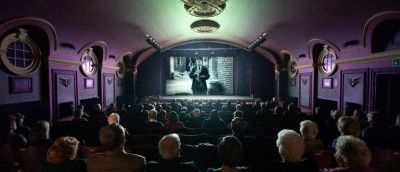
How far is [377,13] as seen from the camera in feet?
21.5

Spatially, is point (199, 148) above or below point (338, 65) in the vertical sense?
below

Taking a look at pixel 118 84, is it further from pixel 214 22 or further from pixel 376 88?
pixel 376 88

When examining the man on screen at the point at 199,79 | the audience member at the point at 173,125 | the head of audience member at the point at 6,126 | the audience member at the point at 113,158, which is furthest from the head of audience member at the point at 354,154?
the man on screen at the point at 199,79

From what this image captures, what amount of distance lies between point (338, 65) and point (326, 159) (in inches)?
299

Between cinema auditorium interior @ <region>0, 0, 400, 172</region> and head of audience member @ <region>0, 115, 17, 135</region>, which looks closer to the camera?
cinema auditorium interior @ <region>0, 0, 400, 172</region>

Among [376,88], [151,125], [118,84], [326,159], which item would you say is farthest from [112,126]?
[118,84]

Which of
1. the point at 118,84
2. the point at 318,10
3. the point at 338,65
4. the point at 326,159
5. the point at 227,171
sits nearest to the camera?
the point at 227,171

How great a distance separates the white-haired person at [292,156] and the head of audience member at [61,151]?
2241 mm

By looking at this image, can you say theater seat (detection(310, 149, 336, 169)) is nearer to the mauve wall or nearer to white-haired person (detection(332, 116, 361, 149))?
white-haired person (detection(332, 116, 361, 149))

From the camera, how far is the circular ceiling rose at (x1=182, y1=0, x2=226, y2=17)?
26.0 ft

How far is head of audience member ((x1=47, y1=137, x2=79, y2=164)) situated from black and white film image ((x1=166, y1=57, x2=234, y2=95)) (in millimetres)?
15176

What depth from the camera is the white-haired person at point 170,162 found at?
2543 millimetres

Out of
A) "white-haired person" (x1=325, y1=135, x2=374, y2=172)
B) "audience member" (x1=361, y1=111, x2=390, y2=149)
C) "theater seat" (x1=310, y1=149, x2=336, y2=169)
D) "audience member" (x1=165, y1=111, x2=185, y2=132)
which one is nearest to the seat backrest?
"audience member" (x1=361, y1=111, x2=390, y2=149)

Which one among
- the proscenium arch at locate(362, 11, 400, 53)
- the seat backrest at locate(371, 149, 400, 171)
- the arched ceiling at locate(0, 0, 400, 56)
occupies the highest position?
the arched ceiling at locate(0, 0, 400, 56)
